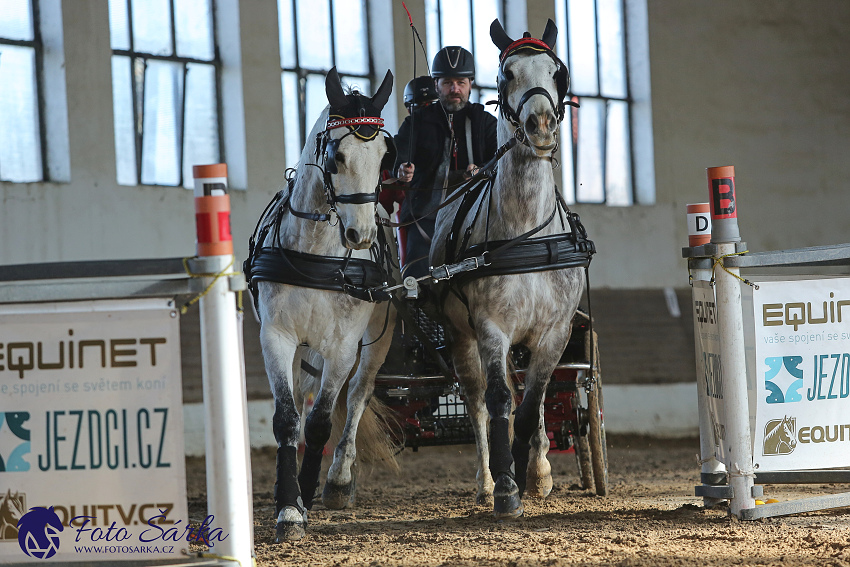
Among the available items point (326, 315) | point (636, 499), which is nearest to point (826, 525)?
point (636, 499)

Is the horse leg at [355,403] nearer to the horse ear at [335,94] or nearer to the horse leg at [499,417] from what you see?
the horse leg at [499,417]

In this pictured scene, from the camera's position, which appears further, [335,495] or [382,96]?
[335,495]

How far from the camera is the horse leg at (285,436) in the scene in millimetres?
3871

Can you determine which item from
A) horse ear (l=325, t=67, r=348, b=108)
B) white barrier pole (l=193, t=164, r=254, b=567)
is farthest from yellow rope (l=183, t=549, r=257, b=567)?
horse ear (l=325, t=67, r=348, b=108)

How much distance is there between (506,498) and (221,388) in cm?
190

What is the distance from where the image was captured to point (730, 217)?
4.14 m

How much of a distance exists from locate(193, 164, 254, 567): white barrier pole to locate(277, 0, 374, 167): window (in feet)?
24.9

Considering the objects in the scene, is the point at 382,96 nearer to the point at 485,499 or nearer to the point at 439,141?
the point at 439,141

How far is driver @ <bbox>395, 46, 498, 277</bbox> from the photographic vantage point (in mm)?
5355

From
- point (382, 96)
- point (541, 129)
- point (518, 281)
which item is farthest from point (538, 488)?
point (382, 96)

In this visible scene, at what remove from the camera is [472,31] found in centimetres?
1123

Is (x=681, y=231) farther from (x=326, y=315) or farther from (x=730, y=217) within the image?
(x=326, y=315)

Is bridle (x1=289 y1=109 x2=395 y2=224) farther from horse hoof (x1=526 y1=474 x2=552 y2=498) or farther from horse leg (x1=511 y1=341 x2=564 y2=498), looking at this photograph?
horse hoof (x1=526 y1=474 x2=552 y2=498)

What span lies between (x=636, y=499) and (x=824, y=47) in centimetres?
976
